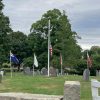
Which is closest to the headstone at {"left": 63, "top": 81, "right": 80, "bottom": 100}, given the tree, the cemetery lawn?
the cemetery lawn

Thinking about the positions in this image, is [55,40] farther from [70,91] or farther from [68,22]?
[70,91]

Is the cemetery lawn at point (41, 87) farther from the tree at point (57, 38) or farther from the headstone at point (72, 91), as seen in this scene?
the tree at point (57, 38)

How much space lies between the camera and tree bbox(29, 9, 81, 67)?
212 ft

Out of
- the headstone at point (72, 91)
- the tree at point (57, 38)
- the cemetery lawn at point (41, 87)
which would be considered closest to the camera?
the headstone at point (72, 91)

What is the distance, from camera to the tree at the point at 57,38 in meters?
64.5

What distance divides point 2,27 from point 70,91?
163 feet

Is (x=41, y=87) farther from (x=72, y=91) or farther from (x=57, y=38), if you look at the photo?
(x=57, y=38)

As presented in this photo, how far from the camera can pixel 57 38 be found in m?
73.1

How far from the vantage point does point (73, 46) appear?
64.2 meters

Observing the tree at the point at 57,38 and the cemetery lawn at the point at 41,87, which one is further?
the tree at the point at 57,38

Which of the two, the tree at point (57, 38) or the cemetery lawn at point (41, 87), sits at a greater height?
the tree at point (57, 38)

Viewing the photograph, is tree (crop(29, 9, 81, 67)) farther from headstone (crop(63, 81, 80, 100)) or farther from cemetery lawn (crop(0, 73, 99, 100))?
headstone (crop(63, 81, 80, 100))

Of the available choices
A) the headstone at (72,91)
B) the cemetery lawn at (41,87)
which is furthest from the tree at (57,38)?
the headstone at (72,91)

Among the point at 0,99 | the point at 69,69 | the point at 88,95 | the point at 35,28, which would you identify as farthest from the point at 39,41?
the point at 0,99
